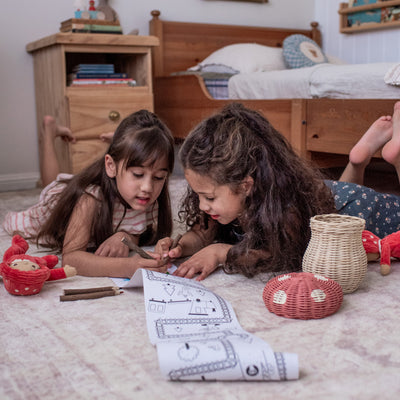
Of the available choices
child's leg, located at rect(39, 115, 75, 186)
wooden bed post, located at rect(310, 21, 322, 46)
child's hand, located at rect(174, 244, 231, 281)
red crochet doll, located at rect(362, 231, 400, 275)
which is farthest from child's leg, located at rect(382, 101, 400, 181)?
wooden bed post, located at rect(310, 21, 322, 46)

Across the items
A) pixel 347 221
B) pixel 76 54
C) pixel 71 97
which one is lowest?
pixel 347 221

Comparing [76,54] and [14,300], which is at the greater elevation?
[76,54]

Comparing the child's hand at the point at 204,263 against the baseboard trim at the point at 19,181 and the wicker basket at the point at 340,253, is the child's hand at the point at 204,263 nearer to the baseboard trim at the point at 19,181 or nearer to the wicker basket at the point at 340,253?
the wicker basket at the point at 340,253

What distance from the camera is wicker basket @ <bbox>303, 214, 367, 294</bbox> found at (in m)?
0.97

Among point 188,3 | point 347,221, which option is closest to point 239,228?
point 347,221

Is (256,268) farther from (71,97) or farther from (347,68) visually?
(71,97)

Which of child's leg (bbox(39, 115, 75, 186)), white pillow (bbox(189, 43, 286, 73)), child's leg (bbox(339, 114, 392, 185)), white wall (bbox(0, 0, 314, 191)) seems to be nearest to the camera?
child's leg (bbox(339, 114, 392, 185))

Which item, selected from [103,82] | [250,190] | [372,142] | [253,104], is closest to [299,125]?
[253,104]

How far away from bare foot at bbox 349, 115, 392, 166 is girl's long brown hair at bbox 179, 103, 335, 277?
0.44 metres

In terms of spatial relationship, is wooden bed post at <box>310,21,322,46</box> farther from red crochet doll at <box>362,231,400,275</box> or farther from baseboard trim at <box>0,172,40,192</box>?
red crochet doll at <box>362,231,400,275</box>

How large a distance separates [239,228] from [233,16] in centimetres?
206

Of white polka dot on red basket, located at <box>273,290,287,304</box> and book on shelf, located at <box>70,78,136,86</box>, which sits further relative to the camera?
book on shelf, located at <box>70,78,136,86</box>

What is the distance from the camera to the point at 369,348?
0.75m

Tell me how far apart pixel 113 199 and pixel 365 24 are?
2267 millimetres
